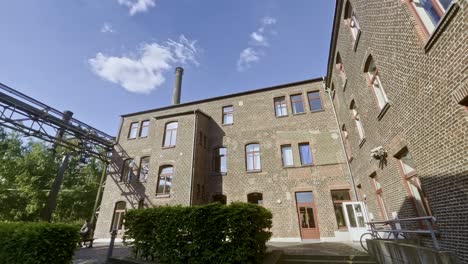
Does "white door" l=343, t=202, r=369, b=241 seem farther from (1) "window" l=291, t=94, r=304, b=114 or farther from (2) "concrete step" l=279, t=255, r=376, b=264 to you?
(1) "window" l=291, t=94, r=304, b=114

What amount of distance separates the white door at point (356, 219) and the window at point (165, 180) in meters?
10.7

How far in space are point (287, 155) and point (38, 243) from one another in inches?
485

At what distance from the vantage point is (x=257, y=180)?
1395cm

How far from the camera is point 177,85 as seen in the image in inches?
875

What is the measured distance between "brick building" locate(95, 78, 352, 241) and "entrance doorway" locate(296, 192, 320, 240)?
0.05m

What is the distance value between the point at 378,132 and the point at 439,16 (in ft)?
12.8

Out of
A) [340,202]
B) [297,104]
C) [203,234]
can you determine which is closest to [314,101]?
[297,104]

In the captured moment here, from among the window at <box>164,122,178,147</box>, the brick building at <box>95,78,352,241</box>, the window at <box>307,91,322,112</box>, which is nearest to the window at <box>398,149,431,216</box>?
the brick building at <box>95,78,352,241</box>

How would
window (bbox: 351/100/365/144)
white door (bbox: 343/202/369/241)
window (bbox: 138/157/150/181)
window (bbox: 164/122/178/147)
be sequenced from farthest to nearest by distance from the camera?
window (bbox: 138/157/150/181), window (bbox: 164/122/178/147), white door (bbox: 343/202/369/241), window (bbox: 351/100/365/144)

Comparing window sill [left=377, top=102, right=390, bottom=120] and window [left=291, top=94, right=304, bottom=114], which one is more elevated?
window [left=291, top=94, right=304, bottom=114]

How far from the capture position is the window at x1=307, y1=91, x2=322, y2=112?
14827 millimetres

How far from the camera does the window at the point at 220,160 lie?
15350mm

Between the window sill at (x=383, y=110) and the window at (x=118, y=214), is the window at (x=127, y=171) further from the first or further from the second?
the window sill at (x=383, y=110)

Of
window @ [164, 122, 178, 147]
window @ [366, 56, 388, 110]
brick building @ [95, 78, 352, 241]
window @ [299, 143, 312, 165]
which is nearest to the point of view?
window @ [366, 56, 388, 110]
